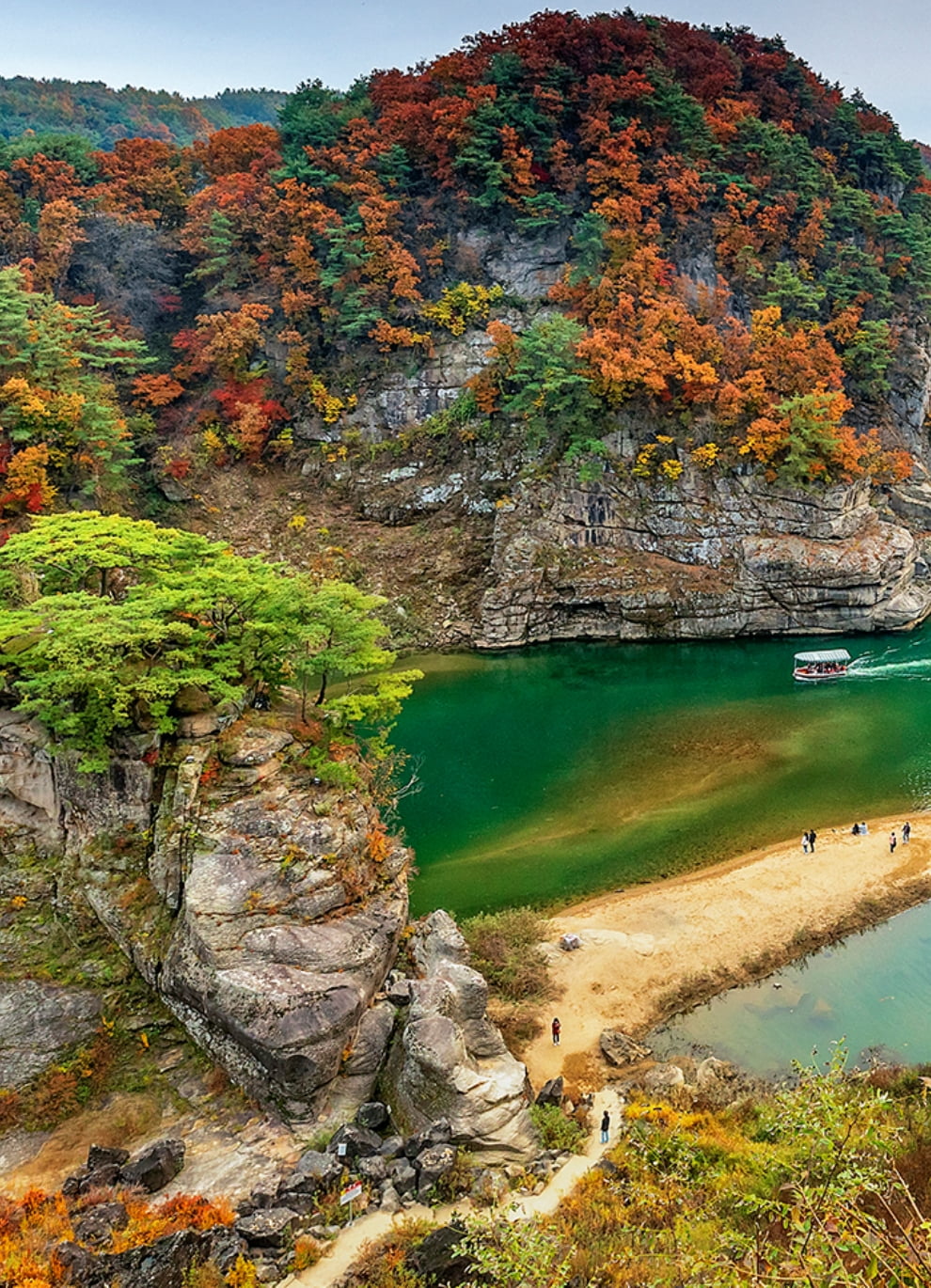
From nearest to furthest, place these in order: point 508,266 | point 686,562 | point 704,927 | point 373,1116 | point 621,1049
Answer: point 373,1116
point 621,1049
point 704,927
point 686,562
point 508,266

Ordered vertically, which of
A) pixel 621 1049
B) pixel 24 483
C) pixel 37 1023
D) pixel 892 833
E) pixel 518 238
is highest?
pixel 518 238

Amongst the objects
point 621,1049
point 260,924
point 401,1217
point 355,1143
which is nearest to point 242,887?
point 260,924

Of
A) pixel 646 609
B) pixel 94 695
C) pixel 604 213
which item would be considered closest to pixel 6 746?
pixel 94 695

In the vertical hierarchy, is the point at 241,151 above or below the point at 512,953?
above

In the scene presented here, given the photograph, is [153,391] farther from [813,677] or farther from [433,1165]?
[433,1165]

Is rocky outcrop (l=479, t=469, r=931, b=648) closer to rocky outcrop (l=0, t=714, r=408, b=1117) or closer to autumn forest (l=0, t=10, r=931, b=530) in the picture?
autumn forest (l=0, t=10, r=931, b=530)

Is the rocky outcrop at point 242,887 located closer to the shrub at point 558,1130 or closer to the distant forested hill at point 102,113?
the shrub at point 558,1130

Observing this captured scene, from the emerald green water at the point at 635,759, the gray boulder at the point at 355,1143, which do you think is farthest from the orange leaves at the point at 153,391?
the gray boulder at the point at 355,1143
